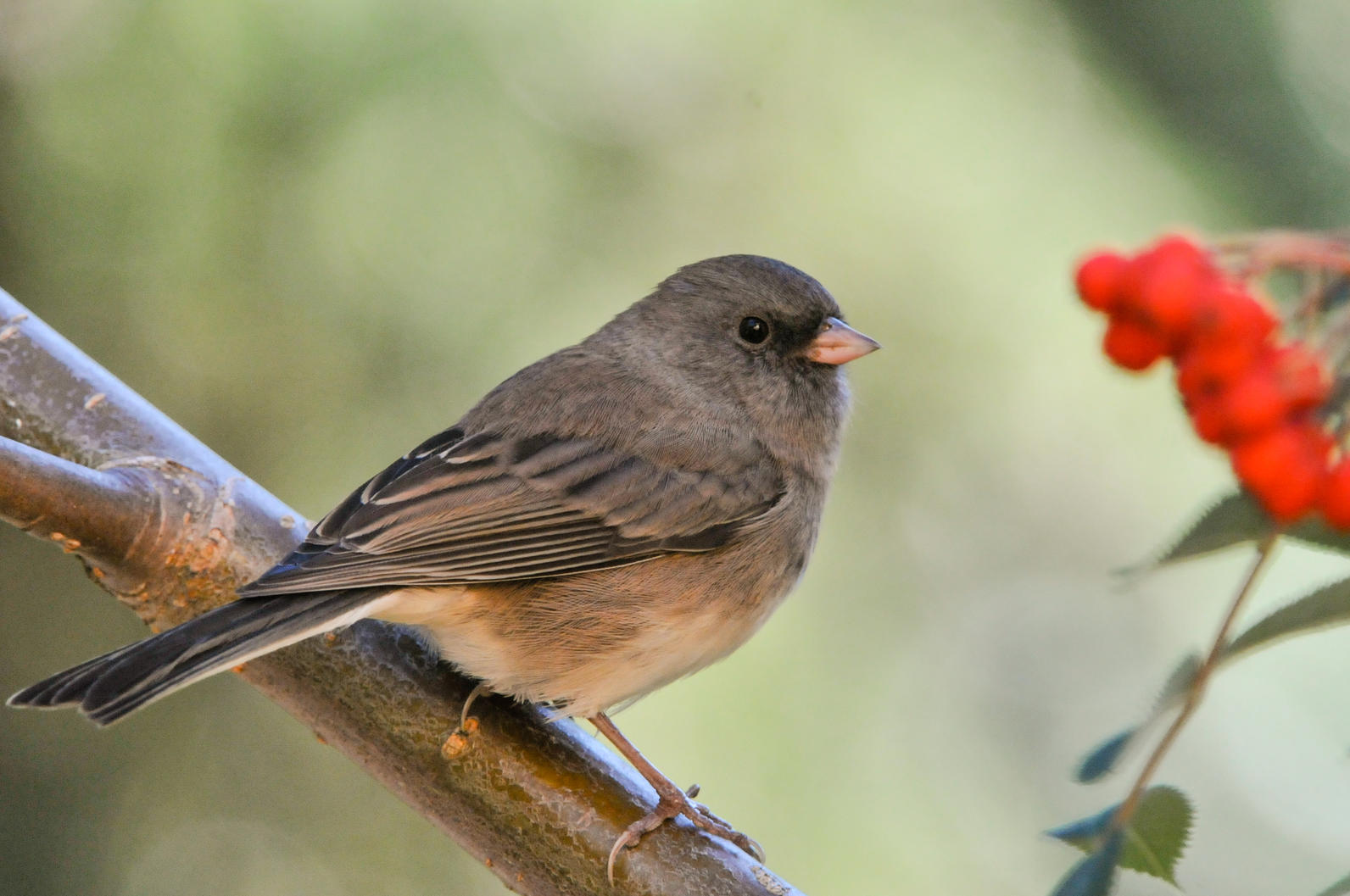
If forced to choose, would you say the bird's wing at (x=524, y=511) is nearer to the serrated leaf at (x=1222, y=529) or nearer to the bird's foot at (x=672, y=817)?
the bird's foot at (x=672, y=817)

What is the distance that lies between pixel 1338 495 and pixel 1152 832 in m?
0.31

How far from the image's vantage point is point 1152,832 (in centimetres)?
98

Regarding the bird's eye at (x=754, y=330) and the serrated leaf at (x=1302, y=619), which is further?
the bird's eye at (x=754, y=330)

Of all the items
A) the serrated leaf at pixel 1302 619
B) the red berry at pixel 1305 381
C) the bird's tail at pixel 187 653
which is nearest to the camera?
the red berry at pixel 1305 381

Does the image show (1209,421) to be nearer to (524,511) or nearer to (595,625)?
(595,625)

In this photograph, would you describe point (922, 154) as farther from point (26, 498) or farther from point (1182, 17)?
point (26, 498)

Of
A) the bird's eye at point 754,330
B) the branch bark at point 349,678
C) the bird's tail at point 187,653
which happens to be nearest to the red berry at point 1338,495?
the branch bark at point 349,678

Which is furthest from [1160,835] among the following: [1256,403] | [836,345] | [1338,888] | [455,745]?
[836,345]

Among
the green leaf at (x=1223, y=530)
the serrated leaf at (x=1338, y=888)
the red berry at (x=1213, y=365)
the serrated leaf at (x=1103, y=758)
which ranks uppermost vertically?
the red berry at (x=1213, y=365)

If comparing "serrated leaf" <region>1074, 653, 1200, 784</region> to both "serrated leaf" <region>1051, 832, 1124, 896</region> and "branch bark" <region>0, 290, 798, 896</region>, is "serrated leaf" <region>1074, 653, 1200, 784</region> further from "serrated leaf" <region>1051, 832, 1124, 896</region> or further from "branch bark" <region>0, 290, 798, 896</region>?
"branch bark" <region>0, 290, 798, 896</region>

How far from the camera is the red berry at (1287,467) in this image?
82 cm

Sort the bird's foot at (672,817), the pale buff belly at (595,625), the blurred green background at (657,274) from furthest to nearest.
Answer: the blurred green background at (657,274), the pale buff belly at (595,625), the bird's foot at (672,817)

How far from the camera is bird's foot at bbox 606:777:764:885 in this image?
1.95 meters

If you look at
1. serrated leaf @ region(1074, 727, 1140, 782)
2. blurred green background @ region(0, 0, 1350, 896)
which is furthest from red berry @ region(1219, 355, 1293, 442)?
blurred green background @ region(0, 0, 1350, 896)
